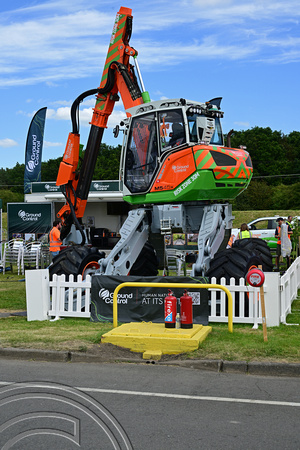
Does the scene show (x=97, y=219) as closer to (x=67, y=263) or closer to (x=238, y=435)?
(x=67, y=263)

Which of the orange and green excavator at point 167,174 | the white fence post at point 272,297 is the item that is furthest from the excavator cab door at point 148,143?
the white fence post at point 272,297

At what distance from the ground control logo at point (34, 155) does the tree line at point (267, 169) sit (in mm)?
36944

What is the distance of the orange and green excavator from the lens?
12.2 m

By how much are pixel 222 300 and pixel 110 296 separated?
217 cm

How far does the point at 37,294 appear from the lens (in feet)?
36.9

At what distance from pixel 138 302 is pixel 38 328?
1914mm

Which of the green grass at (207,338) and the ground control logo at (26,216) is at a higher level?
the ground control logo at (26,216)

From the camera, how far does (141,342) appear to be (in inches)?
344

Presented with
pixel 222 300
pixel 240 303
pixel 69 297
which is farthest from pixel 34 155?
pixel 240 303

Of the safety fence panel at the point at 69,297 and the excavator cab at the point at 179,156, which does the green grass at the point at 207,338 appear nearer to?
the safety fence panel at the point at 69,297

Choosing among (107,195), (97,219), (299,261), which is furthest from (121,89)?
(97,219)

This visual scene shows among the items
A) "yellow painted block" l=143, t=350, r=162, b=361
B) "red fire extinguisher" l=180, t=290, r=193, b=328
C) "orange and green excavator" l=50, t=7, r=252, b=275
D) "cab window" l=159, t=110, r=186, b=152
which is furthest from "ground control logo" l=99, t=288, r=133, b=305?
"cab window" l=159, t=110, r=186, b=152

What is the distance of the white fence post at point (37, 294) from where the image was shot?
11.2m

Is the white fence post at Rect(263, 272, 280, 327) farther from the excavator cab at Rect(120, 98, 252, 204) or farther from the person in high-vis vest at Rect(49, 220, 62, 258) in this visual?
the person in high-vis vest at Rect(49, 220, 62, 258)
